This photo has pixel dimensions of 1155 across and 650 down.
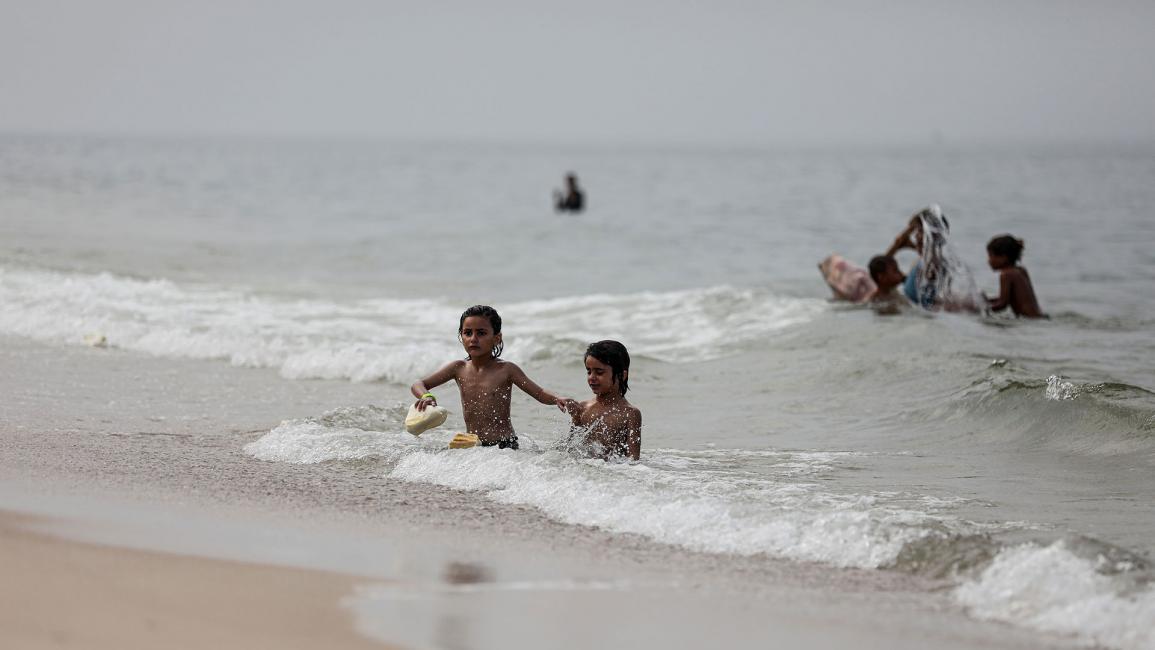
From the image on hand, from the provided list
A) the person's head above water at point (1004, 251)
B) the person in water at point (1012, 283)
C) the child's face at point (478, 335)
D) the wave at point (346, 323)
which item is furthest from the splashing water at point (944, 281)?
the child's face at point (478, 335)

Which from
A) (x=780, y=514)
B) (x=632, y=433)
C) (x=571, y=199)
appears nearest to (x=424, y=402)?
(x=632, y=433)

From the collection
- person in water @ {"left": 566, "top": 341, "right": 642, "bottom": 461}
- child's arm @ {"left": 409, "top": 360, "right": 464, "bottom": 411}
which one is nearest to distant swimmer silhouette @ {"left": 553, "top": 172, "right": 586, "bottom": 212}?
child's arm @ {"left": 409, "top": 360, "right": 464, "bottom": 411}

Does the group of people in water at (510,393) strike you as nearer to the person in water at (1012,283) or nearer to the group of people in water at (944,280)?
the group of people in water at (944,280)

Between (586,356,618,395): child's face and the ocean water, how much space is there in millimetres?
415

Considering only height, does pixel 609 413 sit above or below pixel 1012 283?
below

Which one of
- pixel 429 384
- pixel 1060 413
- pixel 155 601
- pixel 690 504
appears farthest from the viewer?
pixel 1060 413

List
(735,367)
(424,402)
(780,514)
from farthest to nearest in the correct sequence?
1. (735,367)
2. (424,402)
3. (780,514)

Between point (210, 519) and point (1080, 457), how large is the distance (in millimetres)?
5113

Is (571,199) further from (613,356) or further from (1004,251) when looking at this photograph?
(613,356)

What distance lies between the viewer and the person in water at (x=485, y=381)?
712 centimetres

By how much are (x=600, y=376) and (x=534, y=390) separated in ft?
1.31

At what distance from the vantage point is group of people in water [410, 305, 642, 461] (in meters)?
6.89

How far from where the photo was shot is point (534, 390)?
7.04 m

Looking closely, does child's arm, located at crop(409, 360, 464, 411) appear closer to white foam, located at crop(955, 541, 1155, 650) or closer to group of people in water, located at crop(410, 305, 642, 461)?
group of people in water, located at crop(410, 305, 642, 461)
